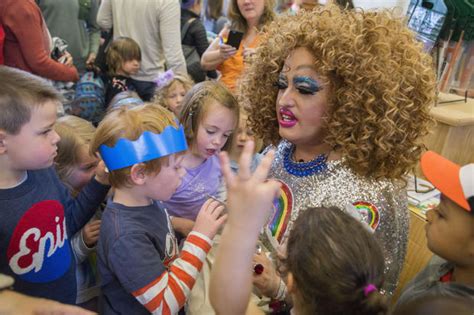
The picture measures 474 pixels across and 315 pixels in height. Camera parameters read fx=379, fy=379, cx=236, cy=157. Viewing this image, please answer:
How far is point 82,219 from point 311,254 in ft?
3.58

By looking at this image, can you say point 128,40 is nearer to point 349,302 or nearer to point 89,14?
point 89,14

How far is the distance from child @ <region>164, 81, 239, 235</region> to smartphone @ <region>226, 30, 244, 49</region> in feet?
2.77

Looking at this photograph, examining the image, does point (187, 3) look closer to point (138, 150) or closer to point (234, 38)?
point (234, 38)

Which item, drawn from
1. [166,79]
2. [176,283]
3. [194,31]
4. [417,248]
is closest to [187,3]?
[194,31]

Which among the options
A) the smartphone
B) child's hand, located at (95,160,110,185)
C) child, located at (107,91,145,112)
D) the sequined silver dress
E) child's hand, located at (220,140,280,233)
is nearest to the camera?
child's hand, located at (220,140,280,233)

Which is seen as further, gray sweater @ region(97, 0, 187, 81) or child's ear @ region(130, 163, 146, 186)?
gray sweater @ region(97, 0, 187, 81)

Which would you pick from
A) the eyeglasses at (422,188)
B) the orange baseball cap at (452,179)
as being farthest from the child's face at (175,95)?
the orange baseball cap at (452,179)

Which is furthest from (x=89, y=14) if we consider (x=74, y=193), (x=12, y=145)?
(x=12, y=145)

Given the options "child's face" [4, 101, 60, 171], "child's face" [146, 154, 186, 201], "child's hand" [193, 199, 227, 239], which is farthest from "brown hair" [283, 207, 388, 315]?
"child's face" [4, 101, 60, 171]

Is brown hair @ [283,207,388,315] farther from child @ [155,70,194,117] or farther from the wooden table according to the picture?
child @ [155,70,194,117]

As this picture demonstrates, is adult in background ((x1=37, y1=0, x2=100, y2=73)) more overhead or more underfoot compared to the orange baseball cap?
more underfoot

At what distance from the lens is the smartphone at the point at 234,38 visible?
2600 millimetres

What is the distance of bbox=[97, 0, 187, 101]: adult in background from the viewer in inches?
118

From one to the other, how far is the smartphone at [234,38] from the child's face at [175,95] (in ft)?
1.50
